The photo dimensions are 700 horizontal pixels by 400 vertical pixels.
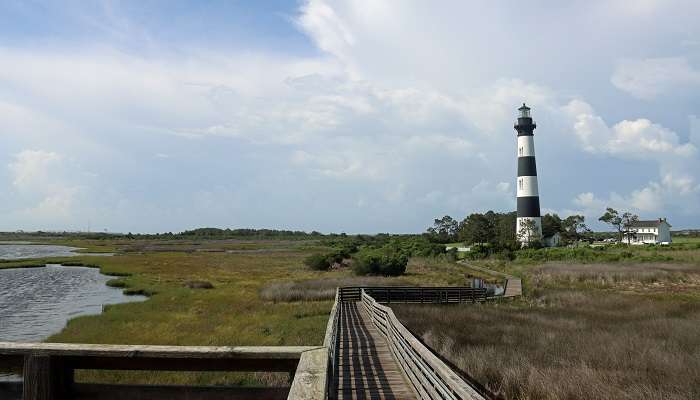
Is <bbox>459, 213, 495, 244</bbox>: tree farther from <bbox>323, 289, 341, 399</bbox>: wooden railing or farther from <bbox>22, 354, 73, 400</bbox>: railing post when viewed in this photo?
<bbox>22, 354, 73, 400</bbox>: railing post

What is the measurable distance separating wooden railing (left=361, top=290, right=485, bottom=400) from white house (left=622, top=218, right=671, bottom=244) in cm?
10464

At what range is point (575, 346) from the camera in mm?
15320

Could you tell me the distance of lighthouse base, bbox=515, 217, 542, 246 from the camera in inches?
2633

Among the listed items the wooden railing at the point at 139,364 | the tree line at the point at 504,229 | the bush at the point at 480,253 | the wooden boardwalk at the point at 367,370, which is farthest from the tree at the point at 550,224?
the wooden railing at the point at 139,364

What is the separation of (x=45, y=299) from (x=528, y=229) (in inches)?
2309

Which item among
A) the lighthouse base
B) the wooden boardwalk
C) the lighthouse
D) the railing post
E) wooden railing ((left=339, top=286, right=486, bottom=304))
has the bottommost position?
wooden railing ((left=339, top=286, right=486, bottom=304))

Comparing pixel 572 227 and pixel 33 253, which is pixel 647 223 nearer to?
pixel 572 227

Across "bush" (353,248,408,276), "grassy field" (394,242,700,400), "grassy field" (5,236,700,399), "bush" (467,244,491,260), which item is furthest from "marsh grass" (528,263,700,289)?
"bush" (467,244,491,260)

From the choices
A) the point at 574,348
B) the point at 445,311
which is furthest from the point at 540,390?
the point at 445,311

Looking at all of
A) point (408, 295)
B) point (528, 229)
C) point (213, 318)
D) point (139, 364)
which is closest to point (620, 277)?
point (408, 295)

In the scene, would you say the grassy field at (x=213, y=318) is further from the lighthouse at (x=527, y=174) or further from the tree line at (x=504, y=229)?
the tree line at (x=504, y=229)

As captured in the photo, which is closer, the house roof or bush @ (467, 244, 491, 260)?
bush @ (467, 244, 491, 260)

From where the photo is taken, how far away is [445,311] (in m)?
24.9

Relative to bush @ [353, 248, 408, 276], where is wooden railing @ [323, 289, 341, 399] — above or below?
above
